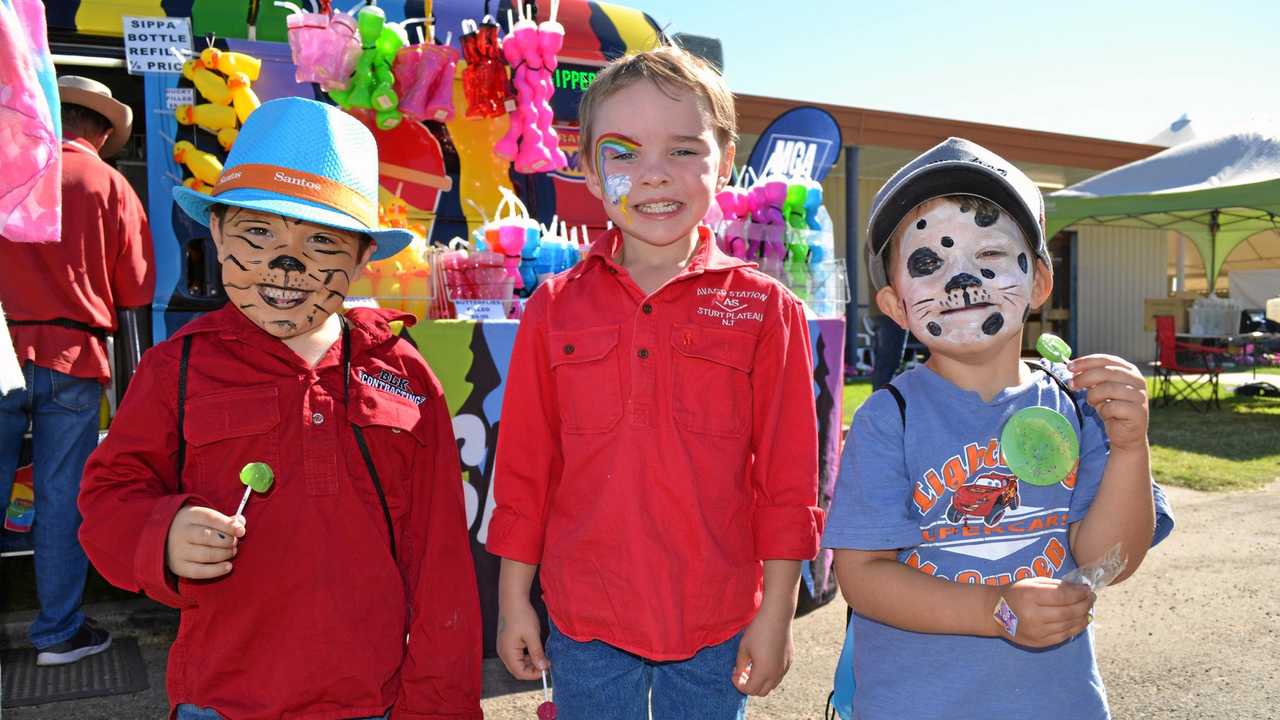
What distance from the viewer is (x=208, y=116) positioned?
397 centimetres

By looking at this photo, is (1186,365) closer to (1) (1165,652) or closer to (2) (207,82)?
(1) (1165,652)

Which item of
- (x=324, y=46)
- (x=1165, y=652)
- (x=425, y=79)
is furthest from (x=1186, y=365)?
(x=324, y=46)

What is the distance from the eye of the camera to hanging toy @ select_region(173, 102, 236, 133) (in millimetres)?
3977

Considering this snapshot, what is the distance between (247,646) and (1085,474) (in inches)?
58.1

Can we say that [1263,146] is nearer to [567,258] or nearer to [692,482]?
[567,258]

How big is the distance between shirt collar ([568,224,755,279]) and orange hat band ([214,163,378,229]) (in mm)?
474

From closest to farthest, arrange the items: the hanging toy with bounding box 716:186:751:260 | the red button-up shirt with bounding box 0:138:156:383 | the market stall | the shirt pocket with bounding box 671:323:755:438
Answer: the shirt pocket with bounding box 671:323:755:438 → the market stall → the red button-up shirt with bounding box 0:138:156:383 → the hanging toy with bounding box 716:186:751:260

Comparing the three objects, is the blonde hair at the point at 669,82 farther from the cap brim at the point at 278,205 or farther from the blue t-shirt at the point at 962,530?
the blue t-shirt at the point at 962,530

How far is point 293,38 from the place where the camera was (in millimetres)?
3830

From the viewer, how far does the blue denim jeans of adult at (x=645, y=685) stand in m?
1.77

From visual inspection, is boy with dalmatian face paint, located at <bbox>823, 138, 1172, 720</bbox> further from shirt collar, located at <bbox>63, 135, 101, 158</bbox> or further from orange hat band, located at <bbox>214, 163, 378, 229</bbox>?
shirt collar, located at <bbox>63, 135, 101, 158</bbox>

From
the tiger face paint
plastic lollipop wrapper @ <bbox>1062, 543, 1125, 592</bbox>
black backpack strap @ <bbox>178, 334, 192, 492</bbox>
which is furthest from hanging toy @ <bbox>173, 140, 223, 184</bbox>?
plastic lollipop wrapper @ <bbox>1062, 543, 1125, 592</bbox>

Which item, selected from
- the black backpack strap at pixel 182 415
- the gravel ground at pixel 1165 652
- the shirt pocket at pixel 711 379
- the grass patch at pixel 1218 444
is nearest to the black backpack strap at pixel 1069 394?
the shirt pocket at pixel 711 379

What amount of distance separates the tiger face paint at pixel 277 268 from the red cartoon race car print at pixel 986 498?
119 centimetres
